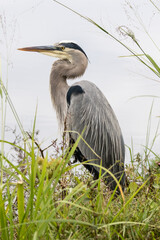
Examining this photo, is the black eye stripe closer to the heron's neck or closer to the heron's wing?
the heron's neck

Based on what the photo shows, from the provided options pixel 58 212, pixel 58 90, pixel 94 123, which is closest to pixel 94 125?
pixel 94 123

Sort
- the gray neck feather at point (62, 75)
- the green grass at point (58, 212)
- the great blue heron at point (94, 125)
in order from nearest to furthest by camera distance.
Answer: the green grass at point (58, 212)
the great blue heron at point (94, 125)
the gray neck feather at point (62, 75)

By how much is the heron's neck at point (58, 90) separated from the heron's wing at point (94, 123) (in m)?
0.48

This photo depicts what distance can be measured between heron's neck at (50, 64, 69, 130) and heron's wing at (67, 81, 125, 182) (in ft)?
1.59

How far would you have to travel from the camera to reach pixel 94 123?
14.0 ft

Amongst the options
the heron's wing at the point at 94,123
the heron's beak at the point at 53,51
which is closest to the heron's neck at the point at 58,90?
the heron's beak at the point at 53,51

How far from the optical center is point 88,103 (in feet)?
13.8

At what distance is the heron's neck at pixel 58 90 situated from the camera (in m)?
4.78

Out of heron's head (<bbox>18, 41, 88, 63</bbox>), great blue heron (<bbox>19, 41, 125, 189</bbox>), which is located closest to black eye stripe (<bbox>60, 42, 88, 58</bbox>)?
heron's head (<bbox>18, 41, 88, 63</bbox>)

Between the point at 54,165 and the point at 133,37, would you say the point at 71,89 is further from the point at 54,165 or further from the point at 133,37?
the point at 54,165

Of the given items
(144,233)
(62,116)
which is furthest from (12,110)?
(62,116)

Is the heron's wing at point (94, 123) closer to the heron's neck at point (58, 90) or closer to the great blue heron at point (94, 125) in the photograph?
the great blue heron at point (94, 125)

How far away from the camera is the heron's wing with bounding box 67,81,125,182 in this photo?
4.19 metres

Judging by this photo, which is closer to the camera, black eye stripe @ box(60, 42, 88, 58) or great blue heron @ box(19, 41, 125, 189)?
great blue heron @ box(19, 41, 125, 189)
